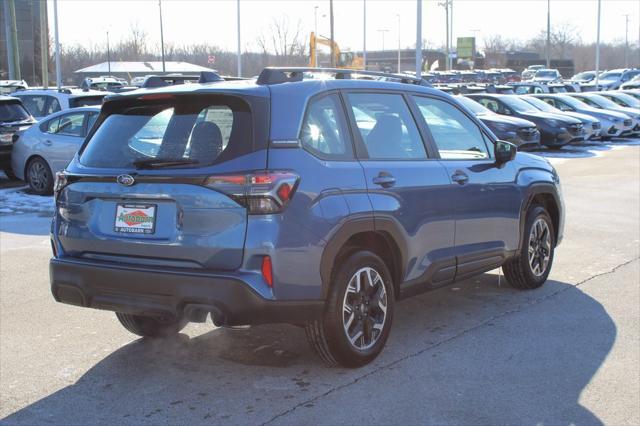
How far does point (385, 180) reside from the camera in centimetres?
519

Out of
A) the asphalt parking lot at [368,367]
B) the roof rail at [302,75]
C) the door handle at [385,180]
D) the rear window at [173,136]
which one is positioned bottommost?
the asphalt parking lot at [368,367]

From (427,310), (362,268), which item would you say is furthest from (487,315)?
(362,268)

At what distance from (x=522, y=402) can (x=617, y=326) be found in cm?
190

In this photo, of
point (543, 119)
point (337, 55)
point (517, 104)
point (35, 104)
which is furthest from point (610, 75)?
point (35, 104)

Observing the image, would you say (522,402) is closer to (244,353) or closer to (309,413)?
(309,413)

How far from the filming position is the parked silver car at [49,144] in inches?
533

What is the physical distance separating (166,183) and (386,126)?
169 centimetres

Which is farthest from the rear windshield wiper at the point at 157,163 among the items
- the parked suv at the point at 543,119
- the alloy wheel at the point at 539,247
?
the parked suv at the point at 543,119

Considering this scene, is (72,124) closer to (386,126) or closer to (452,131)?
(452,131)

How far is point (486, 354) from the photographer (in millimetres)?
5383

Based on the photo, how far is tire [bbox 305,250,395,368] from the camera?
15.9 ft

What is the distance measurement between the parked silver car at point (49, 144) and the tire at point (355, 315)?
944 centimetres

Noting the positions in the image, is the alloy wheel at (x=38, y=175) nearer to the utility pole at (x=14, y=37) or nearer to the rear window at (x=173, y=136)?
the rear window at (x=173, y=136)

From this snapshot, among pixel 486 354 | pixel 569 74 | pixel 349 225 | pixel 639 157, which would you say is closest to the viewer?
pixel 349 225
